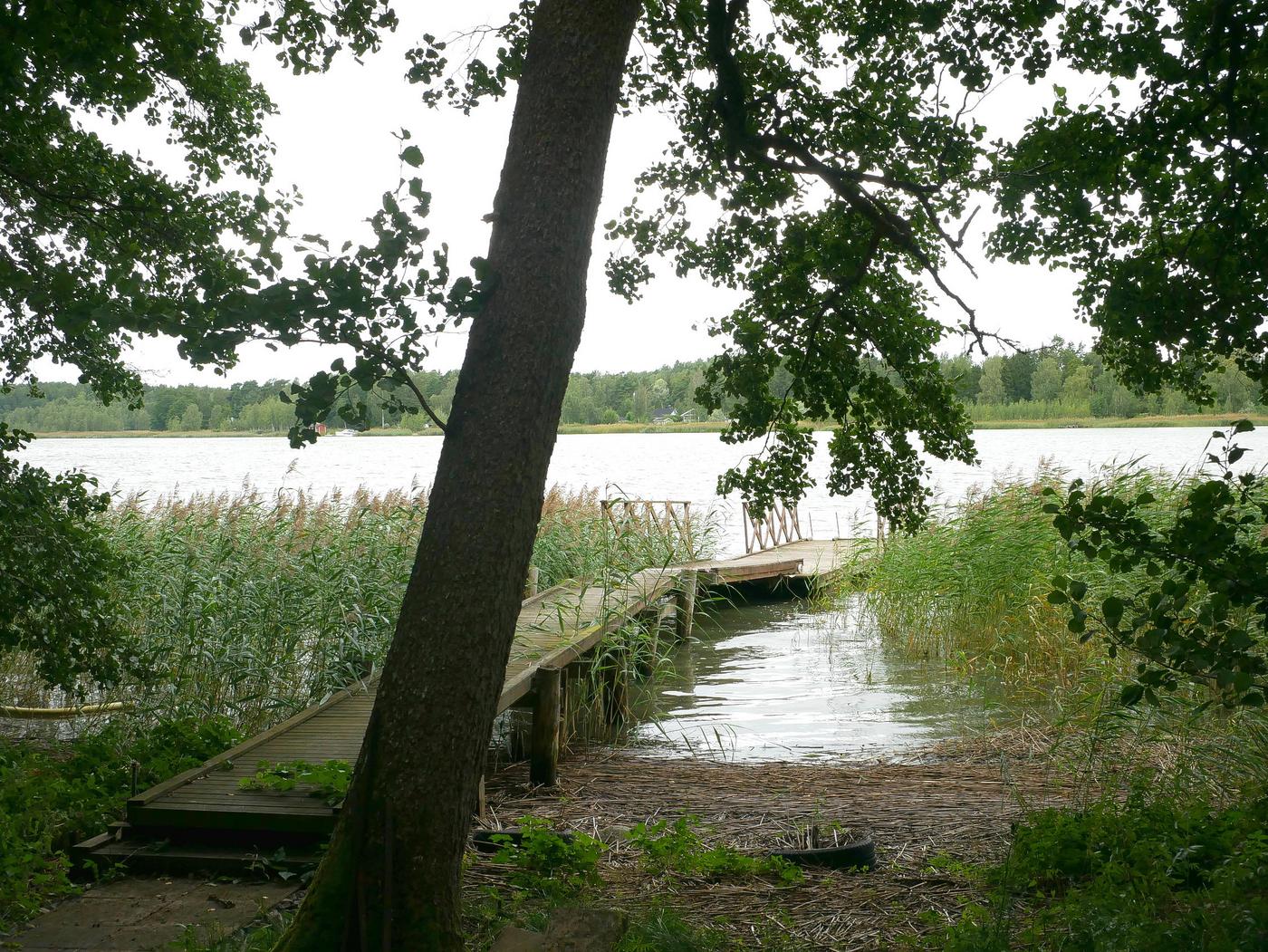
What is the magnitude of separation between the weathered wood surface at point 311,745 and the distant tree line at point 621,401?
280 centimetres

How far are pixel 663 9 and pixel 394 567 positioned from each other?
4.77 meters

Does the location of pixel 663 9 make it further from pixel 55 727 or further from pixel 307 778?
pixel 55 727

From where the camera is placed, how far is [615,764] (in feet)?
24.0

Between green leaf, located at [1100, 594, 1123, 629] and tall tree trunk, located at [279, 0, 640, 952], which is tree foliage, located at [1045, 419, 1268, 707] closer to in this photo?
green leaf, located at [1100, 594, 1123, 629]

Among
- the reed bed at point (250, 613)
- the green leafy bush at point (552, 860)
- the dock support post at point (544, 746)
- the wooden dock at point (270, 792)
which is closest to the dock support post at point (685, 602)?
the reed bed at point (250, 613)

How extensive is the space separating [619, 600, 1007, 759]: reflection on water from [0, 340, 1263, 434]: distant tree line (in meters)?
3.11

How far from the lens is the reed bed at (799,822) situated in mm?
3965

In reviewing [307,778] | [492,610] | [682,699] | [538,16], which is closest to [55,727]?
[307,778]

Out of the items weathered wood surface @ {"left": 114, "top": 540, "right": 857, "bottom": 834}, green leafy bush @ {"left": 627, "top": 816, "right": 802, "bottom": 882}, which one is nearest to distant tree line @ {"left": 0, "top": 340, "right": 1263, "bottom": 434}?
weathered wood surface @ {"left": 114, "top": 540, "right": 857, "bottom": 834}

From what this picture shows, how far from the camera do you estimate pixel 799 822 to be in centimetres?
538

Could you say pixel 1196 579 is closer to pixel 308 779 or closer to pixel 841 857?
pixel 841 857

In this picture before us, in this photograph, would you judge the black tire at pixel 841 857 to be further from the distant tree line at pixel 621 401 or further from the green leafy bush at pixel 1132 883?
the distant tree line at pixel 621 401

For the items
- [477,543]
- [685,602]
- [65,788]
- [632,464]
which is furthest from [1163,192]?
[632,464]

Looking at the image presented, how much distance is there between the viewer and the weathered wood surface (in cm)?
466
